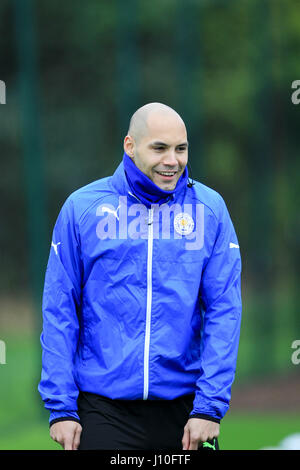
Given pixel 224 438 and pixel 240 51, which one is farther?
pixel 240 51

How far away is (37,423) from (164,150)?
18.5ft

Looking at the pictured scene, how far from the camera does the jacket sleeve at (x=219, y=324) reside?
136 inches

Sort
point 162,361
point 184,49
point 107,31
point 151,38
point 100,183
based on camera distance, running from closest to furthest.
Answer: point 162,361, point 100,183, point 184,49, point 107,31, point 151,38

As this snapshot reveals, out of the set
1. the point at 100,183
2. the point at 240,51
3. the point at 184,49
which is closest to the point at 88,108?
the point at 240,51

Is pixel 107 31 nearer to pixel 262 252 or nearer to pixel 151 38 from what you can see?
pixel 151 38

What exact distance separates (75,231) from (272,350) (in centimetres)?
750

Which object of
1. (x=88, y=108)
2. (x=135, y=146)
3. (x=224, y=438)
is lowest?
(x=224, y=438)

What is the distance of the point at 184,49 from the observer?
970cm

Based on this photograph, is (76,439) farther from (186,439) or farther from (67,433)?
(186,439)

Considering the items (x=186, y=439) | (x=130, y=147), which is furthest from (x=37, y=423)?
(x=130, y=147)

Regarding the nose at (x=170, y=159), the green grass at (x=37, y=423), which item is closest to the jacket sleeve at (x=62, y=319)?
the nose at (x=170, y=159)

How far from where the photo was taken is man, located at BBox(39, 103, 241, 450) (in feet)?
11.4

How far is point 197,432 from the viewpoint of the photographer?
11.2 feet

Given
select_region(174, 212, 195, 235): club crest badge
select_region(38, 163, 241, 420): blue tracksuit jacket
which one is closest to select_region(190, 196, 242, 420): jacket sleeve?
select_region(38, 163, 241, 420): blue tracksuit jacket
